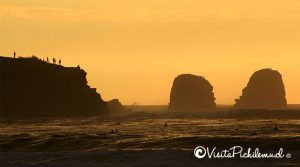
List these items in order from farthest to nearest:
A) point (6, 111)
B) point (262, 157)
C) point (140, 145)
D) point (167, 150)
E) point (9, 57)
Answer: point (9, 57) < point (6, 111) < point (140, 145) < point (167, 150) < point (262, 157)

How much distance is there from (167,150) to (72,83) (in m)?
125

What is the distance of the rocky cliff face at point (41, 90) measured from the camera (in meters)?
151

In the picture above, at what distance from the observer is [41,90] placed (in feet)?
511

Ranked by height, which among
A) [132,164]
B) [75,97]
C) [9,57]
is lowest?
[132,164]

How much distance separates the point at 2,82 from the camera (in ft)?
499

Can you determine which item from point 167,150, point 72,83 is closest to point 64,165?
point 167,150

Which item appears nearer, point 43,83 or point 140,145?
point 140,145

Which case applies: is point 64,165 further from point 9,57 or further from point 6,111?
point 9,57

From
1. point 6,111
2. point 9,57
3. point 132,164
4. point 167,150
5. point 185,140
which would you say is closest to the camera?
point 132,164

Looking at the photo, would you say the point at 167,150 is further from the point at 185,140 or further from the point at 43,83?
the point at 43,83

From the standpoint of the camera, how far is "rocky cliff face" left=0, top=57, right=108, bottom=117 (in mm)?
150750

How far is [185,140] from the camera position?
155 feet

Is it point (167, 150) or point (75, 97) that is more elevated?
point (75, 97)

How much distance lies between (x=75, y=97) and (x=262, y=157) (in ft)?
421
